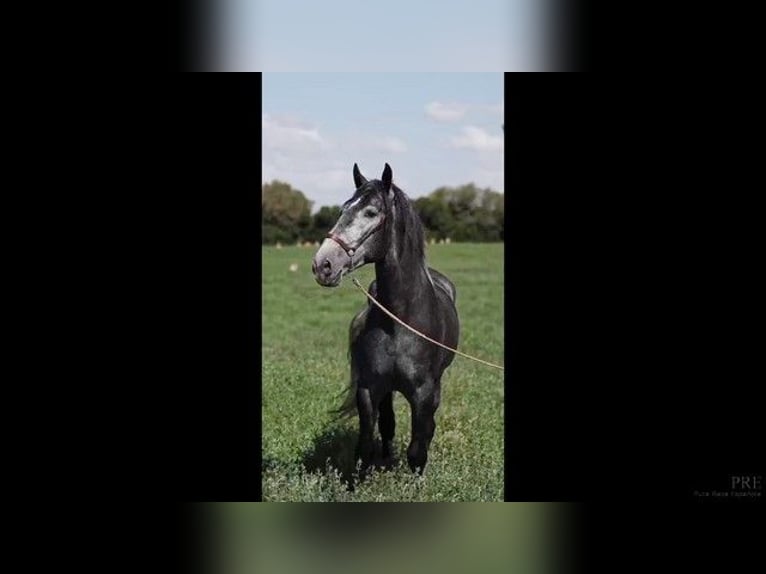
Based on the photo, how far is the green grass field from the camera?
5387 mm

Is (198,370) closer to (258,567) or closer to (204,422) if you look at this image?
(204,422)

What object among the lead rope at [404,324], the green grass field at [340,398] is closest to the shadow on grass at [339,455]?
the green grass field at [340,398]

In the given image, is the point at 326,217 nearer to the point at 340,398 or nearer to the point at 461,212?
the point at 461,212

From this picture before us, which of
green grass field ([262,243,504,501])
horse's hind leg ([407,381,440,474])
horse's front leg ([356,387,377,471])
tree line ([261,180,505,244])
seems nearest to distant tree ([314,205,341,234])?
tree line ([261,180,505,244])

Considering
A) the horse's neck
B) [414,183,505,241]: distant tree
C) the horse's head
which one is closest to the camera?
the horse's head

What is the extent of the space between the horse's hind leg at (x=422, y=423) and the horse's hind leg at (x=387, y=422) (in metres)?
0.11

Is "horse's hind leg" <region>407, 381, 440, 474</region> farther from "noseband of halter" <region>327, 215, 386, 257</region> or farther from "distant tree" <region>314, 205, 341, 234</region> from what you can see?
"distant tree" <region>314, 205, 341, 234</region>

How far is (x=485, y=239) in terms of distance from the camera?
18.5 ft

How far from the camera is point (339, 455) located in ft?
17.8

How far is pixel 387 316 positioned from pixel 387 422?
1.85ft

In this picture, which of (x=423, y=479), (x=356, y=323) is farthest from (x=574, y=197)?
(x=423, y=479)

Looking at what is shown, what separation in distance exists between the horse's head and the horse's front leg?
636mm

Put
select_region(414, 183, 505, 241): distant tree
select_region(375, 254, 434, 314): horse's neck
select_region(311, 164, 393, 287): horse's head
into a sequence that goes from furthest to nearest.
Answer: select_region(414, 183, 505, 241): distant tree
select_region(375, 254, 434, 314): horse's neck
select_region(311, 164, 393, 287): horse's head

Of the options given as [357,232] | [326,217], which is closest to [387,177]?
[357,232]
